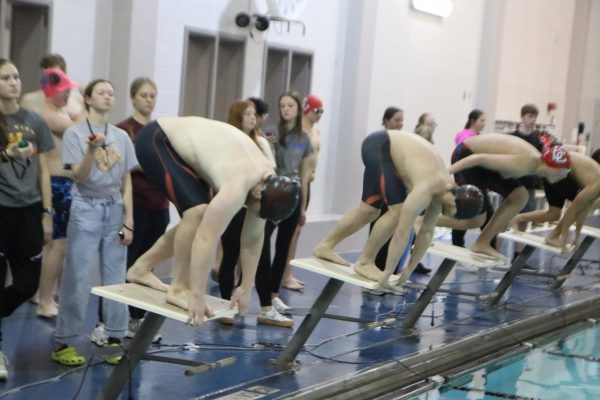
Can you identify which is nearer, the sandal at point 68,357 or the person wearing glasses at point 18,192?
the person wearing glasses at point 18,192

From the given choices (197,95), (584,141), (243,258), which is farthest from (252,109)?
(584,141)

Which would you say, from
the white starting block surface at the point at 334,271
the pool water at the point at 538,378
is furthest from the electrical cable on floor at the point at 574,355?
the white starting block surface at the point at 334,271

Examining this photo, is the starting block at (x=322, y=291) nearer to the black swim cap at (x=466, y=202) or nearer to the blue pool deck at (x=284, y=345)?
the blue pool deck at (x=284, y=345)

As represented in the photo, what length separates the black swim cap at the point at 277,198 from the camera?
423cm

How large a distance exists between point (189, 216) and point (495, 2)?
33.5 feet

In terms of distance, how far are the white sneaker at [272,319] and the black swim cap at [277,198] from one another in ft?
7.02

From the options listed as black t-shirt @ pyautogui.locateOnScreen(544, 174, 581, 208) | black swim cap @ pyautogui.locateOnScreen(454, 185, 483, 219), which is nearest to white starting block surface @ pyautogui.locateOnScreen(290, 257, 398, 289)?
black swim cap @ pyautogui.locateOnScreen(454, 185, 483, 219)

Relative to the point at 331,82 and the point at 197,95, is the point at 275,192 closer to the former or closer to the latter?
the point at 197,95

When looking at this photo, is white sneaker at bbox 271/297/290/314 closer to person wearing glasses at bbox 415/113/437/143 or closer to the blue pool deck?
the blue pool deck

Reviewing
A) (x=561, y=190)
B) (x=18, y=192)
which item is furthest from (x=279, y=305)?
(x=561, y=190)

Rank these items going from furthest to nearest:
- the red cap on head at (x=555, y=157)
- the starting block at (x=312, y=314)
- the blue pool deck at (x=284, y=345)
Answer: the red cap on head at (x=555, y=157)
the starting block at (x=312, y=314)
the blue pool deck at (x=284, y=345)

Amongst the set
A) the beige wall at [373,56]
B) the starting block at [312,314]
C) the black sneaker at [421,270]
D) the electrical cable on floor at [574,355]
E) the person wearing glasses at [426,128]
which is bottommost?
the electrical cable on floor at [574,355]

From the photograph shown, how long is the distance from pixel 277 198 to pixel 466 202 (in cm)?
185

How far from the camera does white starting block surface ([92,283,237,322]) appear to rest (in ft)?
13.1
